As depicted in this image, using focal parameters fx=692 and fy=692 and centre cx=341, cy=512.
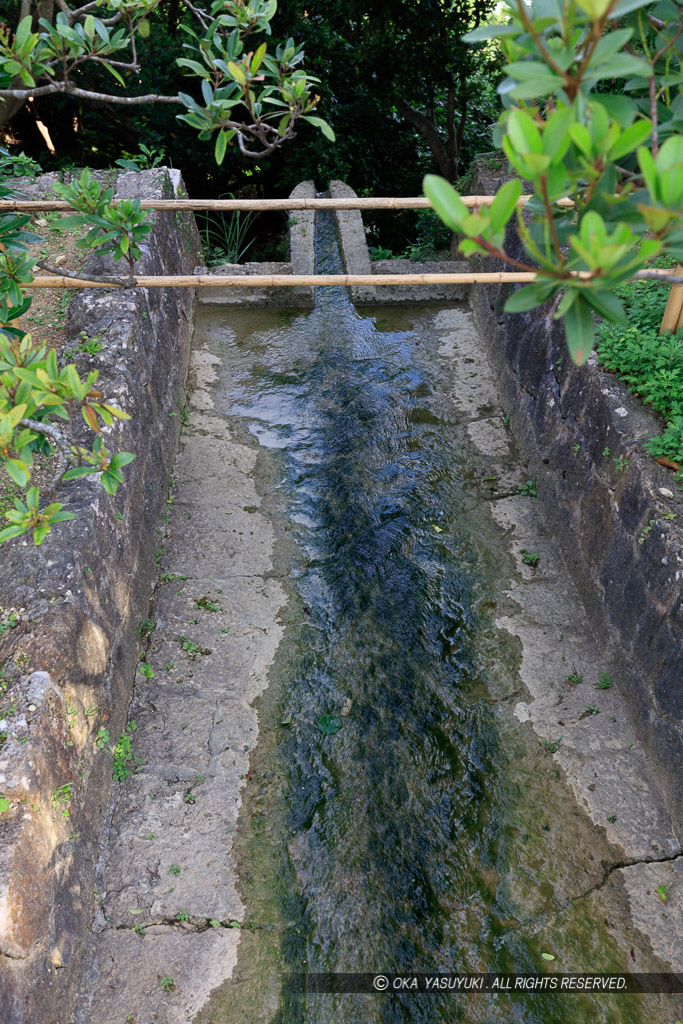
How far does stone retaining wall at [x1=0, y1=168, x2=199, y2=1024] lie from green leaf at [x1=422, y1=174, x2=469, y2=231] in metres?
1.74

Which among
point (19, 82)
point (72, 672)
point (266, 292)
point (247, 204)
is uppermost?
point (19, 82)

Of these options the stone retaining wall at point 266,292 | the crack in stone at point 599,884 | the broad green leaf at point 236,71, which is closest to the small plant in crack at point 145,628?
the crack in stone at point 599,884

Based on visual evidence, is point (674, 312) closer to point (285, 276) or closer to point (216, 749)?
point (285, 276)

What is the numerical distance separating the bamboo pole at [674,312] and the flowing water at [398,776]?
1145 mm

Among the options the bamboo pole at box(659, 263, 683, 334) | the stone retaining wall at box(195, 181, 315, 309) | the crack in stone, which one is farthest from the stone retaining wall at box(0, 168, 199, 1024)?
the bamboo pole at box(659, 263, 683, 334)

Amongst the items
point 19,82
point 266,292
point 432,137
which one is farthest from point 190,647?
point 432,137

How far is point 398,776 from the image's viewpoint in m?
2.46

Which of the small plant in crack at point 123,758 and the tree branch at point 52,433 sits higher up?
the tree branch at point 52,433

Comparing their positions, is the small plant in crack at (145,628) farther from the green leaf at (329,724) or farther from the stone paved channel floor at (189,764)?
the green leaf at (329,724)

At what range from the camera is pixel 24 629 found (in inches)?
84.9

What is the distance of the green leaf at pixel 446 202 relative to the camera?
0.99m

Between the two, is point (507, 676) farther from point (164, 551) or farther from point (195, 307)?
point (195, 307)

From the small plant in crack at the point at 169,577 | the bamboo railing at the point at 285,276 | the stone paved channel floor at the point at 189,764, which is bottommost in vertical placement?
the stone paved channel floor at the point at 189,764

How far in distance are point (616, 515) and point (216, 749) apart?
1.78 m
